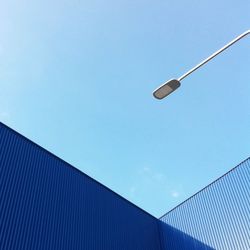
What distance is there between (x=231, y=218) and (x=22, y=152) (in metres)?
10.9

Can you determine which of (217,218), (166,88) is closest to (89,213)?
(217,218)

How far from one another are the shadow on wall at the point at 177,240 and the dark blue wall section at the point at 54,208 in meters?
1.18

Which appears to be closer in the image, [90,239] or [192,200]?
[90,239]

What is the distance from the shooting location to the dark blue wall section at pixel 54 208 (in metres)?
→ 13.5

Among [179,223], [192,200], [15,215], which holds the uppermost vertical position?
[15,215]

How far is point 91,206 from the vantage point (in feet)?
58.0

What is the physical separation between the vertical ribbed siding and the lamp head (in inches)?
425

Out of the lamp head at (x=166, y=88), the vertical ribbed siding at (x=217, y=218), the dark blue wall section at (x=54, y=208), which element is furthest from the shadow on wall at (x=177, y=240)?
the lamp head at (x=166, y=88)

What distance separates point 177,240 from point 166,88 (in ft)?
44.4

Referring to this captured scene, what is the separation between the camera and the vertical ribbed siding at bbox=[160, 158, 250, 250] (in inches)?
677

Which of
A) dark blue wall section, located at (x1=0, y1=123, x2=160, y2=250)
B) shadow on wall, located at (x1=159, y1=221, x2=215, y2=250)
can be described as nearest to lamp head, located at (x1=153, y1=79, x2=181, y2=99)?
dark blue wall section, located at (x1=0, y1=123, x2=160, y2=250)

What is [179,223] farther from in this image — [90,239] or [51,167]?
[51,167]

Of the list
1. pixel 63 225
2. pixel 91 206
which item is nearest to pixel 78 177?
pixel 91 206

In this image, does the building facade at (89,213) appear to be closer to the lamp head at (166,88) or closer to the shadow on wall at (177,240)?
the shadow on wall at (177,240)
